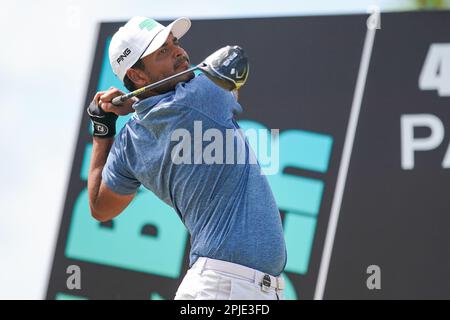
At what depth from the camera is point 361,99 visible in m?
7.45

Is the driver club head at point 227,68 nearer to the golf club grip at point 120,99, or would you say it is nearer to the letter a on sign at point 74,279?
the golf club grip at point 120,99

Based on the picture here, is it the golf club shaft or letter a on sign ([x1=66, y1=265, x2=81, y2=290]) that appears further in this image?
letter a on sign ([x1=66, y1=265, x2=81, y2=290])

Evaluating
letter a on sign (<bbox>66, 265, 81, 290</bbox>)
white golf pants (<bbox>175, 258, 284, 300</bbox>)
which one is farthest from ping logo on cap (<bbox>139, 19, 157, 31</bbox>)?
letter a on sign (<bbox>66, 265, 81, 290</bbox>)

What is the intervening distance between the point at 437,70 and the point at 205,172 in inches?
134

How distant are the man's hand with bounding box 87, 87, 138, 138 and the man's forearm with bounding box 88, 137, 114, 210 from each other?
0.04 meters

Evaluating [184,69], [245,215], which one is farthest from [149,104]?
[245,215]

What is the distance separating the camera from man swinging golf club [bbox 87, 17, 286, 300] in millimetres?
4391

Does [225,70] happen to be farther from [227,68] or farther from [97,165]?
[97,165]

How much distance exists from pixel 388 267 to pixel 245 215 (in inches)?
123

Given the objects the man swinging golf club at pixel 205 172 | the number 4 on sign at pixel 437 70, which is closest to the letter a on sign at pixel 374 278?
the number 4 on sign at pixel 437 70

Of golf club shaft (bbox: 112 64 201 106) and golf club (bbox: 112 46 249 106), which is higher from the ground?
golf club (bbox: 112 46 249 106)

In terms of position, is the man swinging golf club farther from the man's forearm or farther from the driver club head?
the man's forearm
